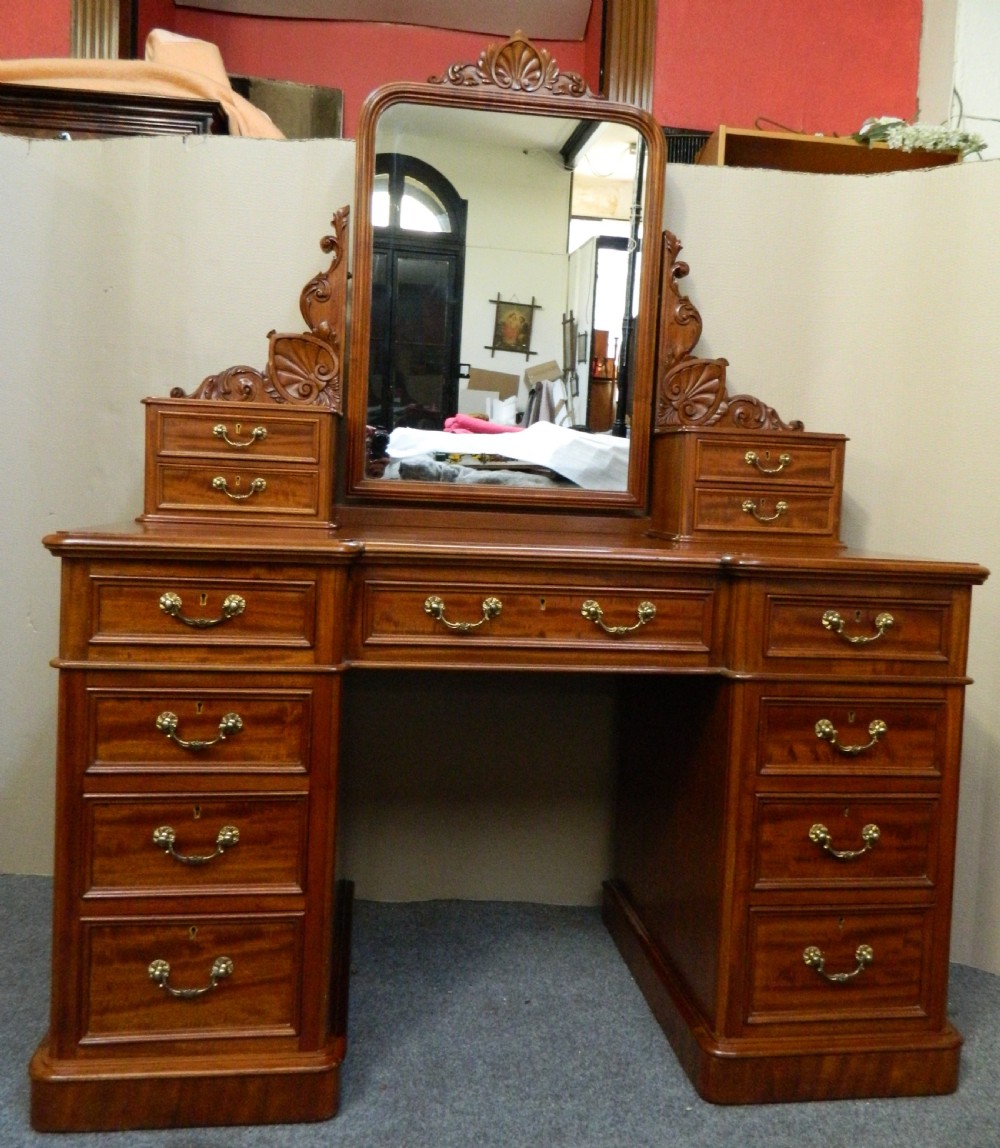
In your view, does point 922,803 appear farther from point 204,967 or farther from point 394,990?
point 204,967

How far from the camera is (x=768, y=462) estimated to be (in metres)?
1.89

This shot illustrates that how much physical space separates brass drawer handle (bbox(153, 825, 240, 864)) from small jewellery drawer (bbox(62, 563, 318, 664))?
25 centimetres

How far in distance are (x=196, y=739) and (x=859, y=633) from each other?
1.06m

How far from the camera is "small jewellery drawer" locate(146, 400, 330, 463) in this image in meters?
1.77

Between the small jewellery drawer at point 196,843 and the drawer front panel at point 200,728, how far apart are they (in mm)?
53

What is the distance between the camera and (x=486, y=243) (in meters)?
1.96

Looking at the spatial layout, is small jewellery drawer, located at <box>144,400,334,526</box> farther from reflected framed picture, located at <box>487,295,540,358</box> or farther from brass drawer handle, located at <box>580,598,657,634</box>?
brass drawer handle, located at <box>580,598,657,634</box>

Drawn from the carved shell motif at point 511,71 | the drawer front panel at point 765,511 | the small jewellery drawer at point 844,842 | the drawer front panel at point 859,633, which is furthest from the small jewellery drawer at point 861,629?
the carved shell motif at point 511,71

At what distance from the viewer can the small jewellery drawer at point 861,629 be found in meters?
1.54

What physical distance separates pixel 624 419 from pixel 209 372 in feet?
2.97

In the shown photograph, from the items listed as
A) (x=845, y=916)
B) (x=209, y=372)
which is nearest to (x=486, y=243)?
(x=209, y=372)

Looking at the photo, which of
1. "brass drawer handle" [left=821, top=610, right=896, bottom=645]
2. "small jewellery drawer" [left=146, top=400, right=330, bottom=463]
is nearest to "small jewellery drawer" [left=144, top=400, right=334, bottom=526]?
"small jewellery drawer" [left=146, top=400, right=330, bottom=463]

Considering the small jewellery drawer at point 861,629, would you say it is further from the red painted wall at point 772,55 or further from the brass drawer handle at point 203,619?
the red painted wall at point 772,55

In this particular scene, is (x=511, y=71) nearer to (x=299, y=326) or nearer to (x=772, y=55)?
(x=299, y=326)
